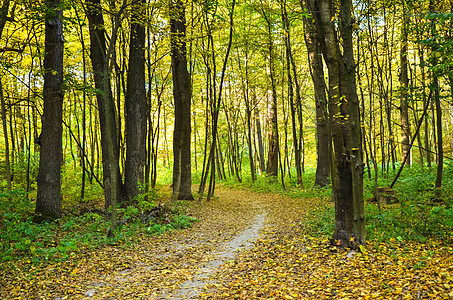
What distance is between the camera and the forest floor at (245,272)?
3.94m

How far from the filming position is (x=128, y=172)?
10523mm

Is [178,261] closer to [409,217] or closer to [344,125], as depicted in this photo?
[344,125]

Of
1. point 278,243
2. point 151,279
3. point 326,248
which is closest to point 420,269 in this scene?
point 326,248

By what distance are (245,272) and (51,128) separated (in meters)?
6.90

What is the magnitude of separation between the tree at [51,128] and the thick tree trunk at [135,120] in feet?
7.69

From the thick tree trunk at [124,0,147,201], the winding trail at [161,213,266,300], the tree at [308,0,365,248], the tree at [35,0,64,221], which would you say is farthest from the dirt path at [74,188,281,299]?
the tree at [35,0,64,221]

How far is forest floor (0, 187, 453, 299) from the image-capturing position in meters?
3.94

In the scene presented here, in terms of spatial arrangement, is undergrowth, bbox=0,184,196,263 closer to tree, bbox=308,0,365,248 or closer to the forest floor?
the forest floor

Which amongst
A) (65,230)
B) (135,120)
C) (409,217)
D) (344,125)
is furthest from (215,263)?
(135,120)

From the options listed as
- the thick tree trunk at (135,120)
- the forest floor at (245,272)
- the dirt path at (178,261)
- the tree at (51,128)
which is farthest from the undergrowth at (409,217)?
the tree at (51,128)

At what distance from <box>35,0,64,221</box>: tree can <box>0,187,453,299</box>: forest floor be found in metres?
3.44

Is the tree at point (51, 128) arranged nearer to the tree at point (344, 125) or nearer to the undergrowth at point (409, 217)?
the undergrowth at point (409, 217)

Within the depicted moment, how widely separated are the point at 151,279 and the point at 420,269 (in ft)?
12.9

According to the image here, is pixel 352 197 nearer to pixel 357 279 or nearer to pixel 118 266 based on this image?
pixel 357 279
